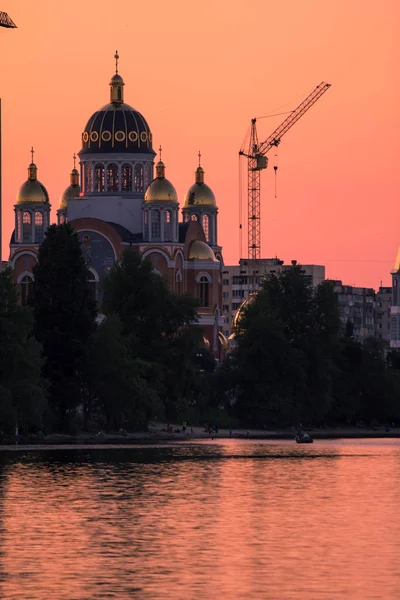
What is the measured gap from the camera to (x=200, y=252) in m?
186

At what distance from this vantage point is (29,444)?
110312mm

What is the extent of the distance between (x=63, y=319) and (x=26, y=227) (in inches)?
2768

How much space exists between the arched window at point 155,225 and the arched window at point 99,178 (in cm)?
1014

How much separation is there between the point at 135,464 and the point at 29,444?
15876 millimetres

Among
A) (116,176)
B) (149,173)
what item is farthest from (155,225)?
(116,176)

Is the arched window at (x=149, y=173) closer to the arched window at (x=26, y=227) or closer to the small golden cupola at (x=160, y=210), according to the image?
the small golden cupola at (x=160, y=210)

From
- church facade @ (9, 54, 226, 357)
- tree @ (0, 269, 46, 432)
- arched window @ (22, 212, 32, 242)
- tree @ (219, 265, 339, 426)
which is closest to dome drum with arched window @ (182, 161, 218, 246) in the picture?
church facade @ (9, 54, 226, 357)

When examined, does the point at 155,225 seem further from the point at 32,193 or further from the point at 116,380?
the point at 116,380

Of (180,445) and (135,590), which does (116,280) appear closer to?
(180,445)

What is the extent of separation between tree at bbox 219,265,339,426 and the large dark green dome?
39.5 metres

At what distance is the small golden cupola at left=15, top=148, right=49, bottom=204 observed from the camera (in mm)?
186750

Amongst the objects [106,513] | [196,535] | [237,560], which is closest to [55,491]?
[106,513]

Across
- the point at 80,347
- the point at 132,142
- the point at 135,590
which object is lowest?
the point at 135,590

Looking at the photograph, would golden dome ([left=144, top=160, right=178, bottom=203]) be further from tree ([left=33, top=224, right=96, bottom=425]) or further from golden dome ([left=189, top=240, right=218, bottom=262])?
tree ([left=33, top=224, right=96, bottom=425])
